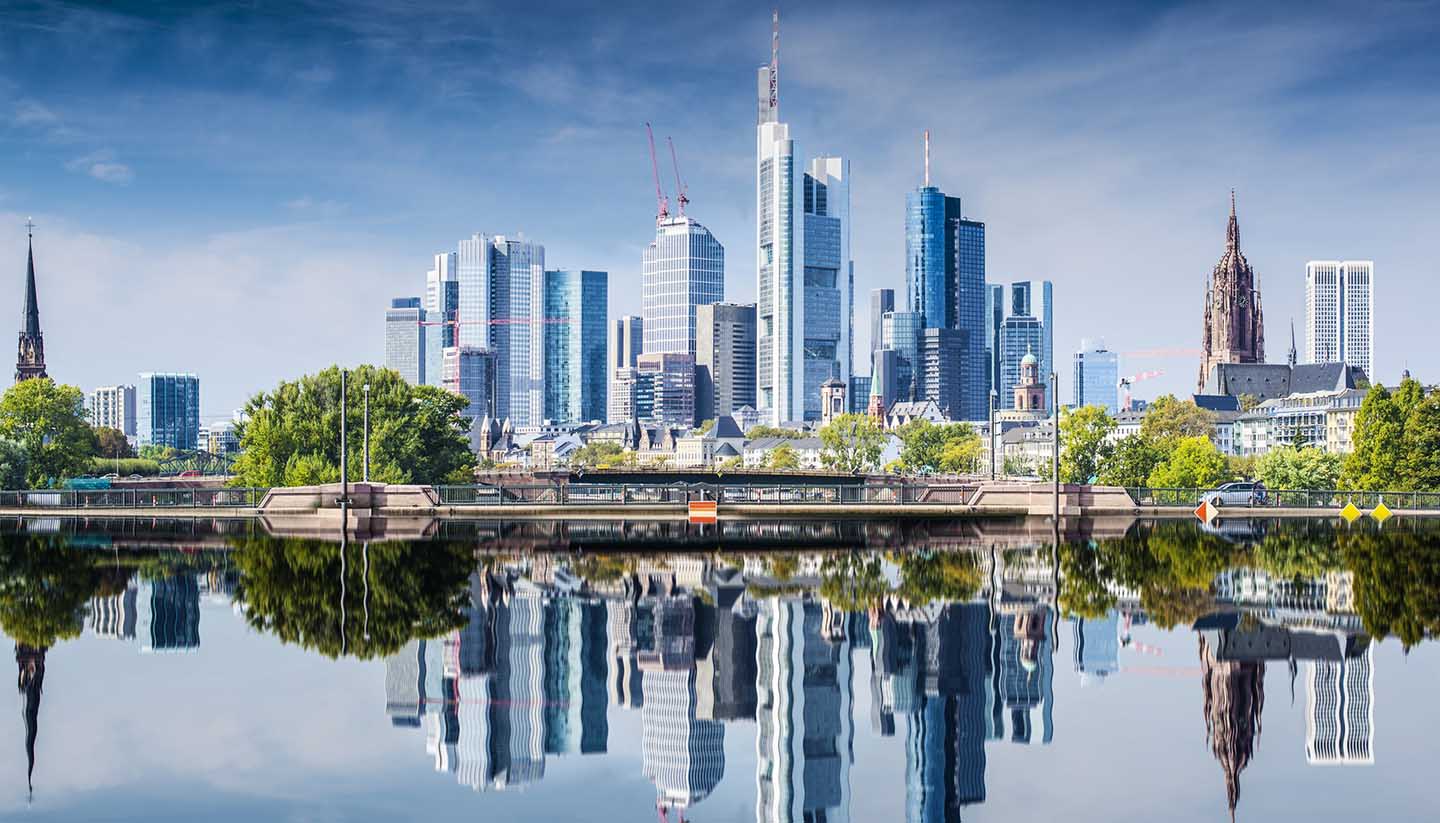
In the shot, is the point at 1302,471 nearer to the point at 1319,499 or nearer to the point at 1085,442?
the point at 1085,442

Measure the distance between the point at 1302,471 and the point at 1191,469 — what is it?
10.7 meters

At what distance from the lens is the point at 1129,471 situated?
147000 millimetres

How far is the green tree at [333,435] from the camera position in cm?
10869

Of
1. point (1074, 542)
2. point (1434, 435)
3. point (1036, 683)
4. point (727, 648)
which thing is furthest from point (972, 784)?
point (1434, 435)

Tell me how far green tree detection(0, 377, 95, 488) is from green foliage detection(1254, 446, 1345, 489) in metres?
121

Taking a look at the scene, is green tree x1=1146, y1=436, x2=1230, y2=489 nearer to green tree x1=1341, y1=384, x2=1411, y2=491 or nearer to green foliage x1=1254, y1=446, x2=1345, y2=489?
green foliage x1=1254, y1=446, x2=1345, y2=489

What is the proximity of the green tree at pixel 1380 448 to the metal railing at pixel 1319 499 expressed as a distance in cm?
1332

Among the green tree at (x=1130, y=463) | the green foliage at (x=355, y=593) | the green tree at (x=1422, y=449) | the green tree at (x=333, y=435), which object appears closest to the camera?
the green foliage at (x=355, y=593)

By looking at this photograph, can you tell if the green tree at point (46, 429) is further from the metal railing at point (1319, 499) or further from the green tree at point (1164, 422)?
the green tree at point (1164, 422)

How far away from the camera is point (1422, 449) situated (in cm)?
11462

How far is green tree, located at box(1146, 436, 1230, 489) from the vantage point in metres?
138

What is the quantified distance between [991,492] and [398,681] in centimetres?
6417

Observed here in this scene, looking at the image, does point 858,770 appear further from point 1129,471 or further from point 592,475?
point 592,475

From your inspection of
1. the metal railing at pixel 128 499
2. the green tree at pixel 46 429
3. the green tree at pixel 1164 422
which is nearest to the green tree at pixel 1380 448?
the green tree at pixel 1164 422
